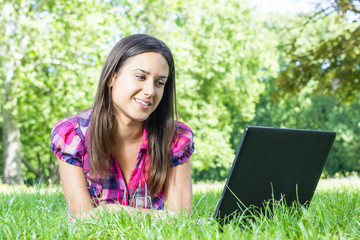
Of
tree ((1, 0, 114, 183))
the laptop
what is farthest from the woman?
tree ((1, 0, 114, 183))

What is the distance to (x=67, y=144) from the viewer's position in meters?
2.47

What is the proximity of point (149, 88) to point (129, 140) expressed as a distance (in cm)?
51

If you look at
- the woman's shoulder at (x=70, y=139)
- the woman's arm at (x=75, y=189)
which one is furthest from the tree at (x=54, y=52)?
the woman's arm at (x=75, y=189)

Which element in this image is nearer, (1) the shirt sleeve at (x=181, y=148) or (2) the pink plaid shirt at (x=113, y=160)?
(2) the pink plaid shirt at (x=113, y=160)

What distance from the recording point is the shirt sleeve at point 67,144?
2.45 metres

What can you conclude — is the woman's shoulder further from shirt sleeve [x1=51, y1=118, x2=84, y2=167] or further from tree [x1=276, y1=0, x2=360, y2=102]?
tree [x1=276, y1=0, x2=360, y2=102]

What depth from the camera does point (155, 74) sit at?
2.40 m

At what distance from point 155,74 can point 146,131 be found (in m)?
0.46

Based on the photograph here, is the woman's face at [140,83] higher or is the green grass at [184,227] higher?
the woman's face at [140,83]

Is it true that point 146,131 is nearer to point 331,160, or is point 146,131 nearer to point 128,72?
point 128,72

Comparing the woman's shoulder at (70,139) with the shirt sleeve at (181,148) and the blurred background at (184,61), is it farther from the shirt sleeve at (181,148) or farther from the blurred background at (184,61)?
the blurred background at (184,61)

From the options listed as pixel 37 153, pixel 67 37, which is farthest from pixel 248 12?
pixel 37 153

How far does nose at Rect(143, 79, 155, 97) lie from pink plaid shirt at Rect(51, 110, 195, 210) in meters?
0.40

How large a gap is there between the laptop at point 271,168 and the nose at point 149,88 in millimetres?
816
